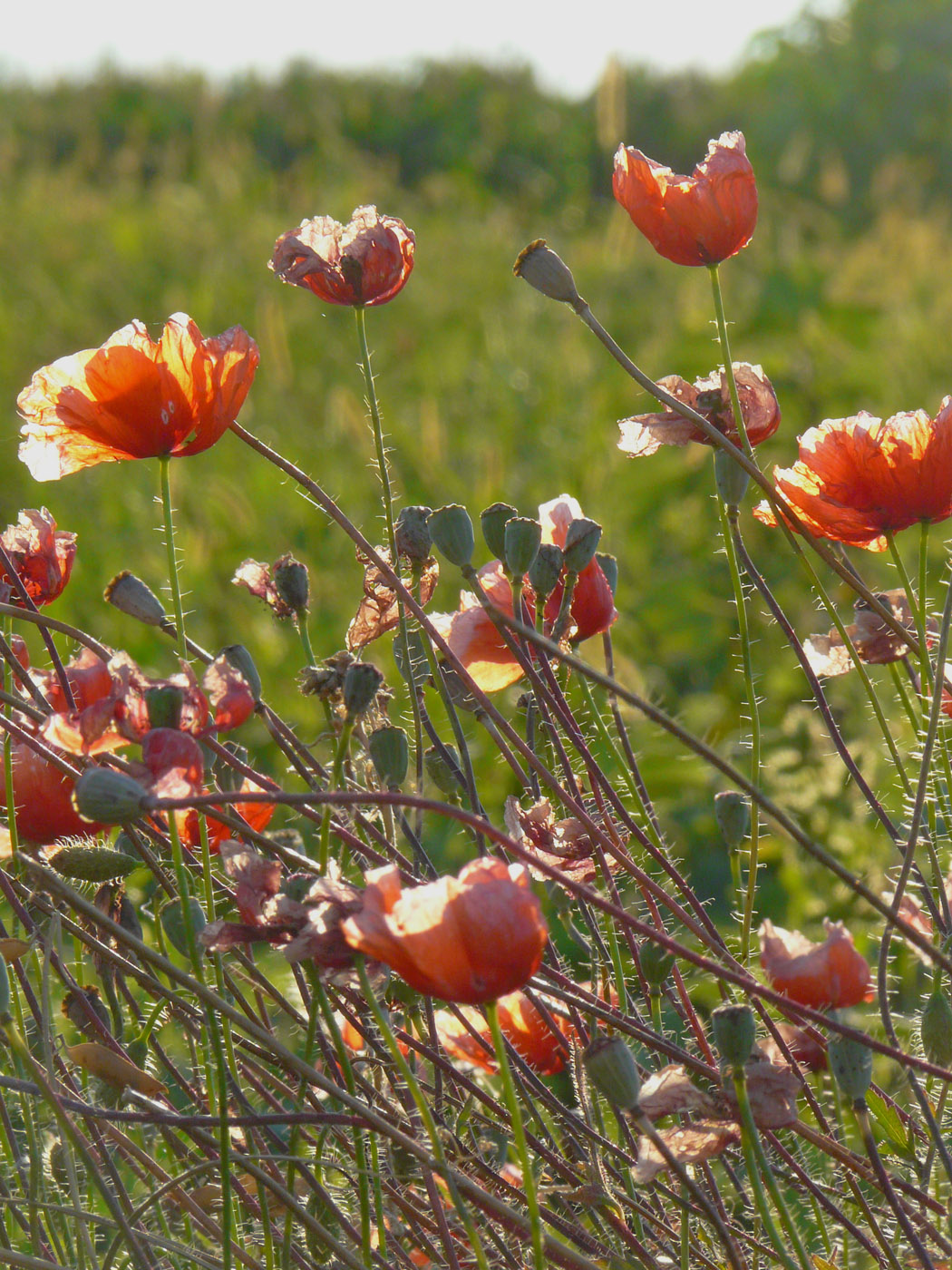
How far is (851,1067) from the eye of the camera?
0.48 m

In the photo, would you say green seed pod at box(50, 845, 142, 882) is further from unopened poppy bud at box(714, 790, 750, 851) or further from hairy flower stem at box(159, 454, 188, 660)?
unopened poppy bud at box(714, 790, 750, 851)

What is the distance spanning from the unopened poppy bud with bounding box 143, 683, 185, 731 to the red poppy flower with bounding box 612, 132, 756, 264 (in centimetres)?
35

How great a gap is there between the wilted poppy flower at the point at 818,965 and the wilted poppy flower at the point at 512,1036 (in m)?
0.20

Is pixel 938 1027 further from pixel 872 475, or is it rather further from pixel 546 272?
pixel 546 272

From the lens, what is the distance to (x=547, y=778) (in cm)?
58

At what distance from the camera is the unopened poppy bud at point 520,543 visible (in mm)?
617

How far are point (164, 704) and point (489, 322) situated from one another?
3208 millimetres

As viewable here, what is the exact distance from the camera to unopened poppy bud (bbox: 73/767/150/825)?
0.45m

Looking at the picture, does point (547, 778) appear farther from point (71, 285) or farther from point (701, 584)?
point (71, 285)

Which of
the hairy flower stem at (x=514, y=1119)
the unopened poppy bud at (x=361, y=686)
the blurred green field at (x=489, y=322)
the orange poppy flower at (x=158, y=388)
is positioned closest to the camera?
the hairy flower stem at (x=514, y=1119)

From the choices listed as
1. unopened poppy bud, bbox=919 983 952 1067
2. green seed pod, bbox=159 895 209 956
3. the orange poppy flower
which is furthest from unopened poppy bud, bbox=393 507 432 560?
unopened poppy bud, bbox=919 983 952 1067

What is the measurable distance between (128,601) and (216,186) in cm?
479

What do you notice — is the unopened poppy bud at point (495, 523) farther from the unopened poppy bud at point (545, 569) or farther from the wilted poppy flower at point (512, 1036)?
the wilted poppy flower at point (512, 1036)

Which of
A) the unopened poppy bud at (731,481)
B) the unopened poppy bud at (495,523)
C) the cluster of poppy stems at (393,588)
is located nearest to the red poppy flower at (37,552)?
the cluster of poppy stems at (393,588)
